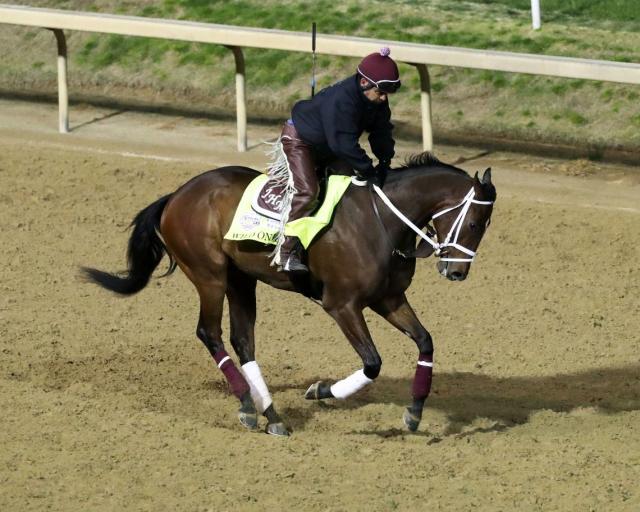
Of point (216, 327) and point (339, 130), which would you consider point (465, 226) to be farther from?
point (216, 327)

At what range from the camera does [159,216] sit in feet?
30.0

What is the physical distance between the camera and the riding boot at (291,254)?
332 inches

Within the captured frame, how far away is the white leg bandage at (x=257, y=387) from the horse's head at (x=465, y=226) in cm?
137

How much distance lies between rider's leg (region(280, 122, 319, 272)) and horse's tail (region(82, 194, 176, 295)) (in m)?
1.03

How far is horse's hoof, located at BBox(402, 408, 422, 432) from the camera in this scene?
27.8 ft

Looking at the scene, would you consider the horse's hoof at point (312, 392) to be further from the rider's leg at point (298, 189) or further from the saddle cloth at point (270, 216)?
the saddle cloth at point (270, 216)

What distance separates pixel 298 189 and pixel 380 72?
871mm

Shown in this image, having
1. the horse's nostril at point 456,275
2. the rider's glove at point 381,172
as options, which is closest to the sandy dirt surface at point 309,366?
the horse's nostril at point 456,275

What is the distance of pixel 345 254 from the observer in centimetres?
835

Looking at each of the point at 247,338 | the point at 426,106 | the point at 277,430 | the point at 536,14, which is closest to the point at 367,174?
the point at 247,338

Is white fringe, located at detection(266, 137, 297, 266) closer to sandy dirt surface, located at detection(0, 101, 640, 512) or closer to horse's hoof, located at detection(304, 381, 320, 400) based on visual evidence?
horse's hoof, located at detection(304, 381, 320, 400)

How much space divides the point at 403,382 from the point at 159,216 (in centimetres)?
201

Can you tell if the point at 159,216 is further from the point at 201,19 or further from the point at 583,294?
the point at 201,19

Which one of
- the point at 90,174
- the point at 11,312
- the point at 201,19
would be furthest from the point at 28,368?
the point at 201,19
